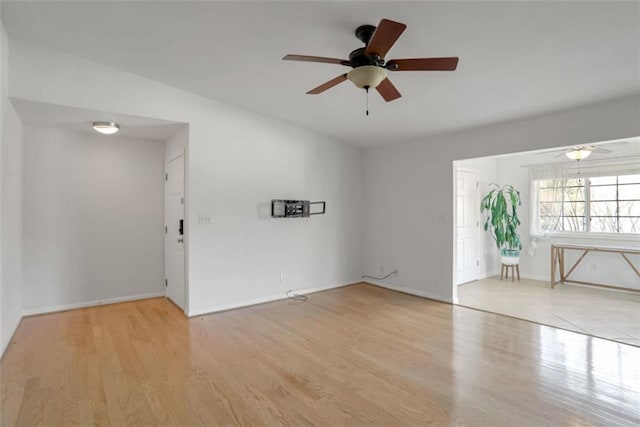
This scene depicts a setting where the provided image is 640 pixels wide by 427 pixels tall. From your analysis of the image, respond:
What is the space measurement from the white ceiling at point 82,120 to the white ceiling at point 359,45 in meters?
0.54

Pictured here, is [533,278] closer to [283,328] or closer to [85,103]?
[283,328]

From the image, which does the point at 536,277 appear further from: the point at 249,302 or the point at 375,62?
the point at 375,62

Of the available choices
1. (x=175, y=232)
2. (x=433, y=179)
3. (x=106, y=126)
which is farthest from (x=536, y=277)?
(x=106, y=126)

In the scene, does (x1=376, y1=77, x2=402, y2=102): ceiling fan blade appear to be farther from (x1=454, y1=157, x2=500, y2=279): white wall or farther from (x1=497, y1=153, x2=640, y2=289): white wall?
(x1=497, y1=153, x2=640, y2=289): white wall

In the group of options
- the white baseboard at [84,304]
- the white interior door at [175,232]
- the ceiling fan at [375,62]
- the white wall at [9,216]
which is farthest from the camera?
the white interior door at [175,232]

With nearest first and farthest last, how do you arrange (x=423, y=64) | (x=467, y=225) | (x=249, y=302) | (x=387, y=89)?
(x=423, y=64)
(x=387, y=89)
(x=249, y=302)
(x=467, y=225)

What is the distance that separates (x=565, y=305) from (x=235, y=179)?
479 centimetres

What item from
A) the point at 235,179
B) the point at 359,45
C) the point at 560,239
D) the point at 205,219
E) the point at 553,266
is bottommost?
the point at 553,266

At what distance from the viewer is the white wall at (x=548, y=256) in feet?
16.6

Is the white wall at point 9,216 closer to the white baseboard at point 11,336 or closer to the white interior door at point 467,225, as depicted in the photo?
the white baseboard at point 11,336

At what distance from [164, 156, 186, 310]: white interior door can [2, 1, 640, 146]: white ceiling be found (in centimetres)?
121

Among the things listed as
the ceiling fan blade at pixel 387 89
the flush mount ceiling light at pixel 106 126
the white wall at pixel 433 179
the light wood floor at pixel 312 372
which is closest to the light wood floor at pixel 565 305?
the light wood floor at pixel 312 372

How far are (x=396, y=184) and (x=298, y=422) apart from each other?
398 centimetres

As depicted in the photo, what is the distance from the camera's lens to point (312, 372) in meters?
2.60
